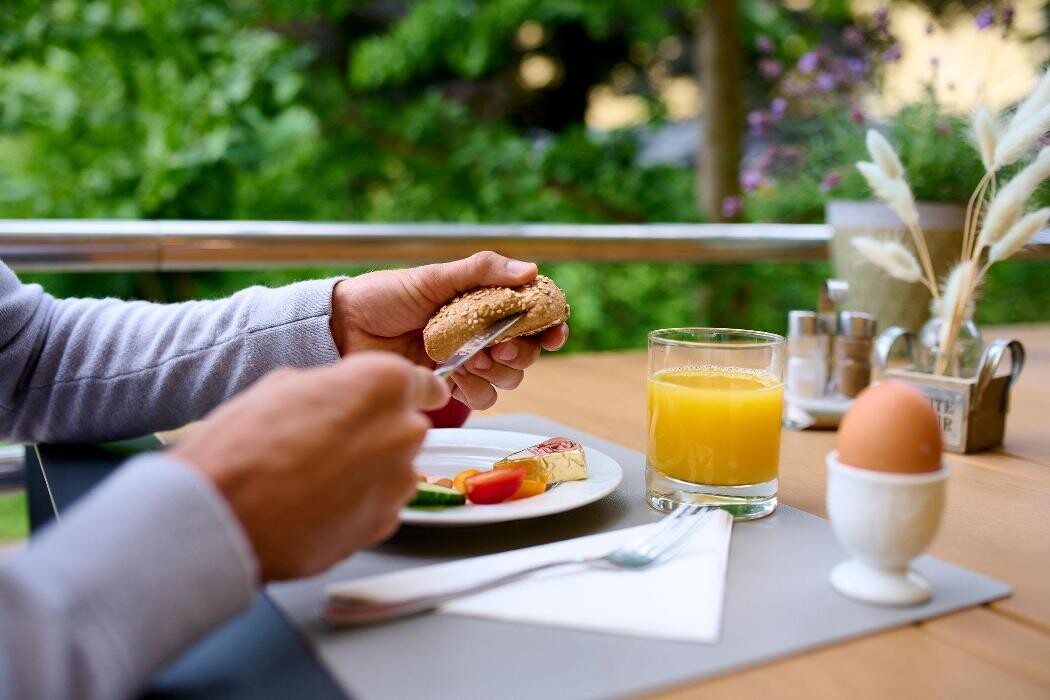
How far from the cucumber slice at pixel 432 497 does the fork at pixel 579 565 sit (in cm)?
14

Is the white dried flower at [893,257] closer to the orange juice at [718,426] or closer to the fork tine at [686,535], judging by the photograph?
the orange juice at [718,426]

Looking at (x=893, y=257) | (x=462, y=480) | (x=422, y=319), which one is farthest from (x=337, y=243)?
(x=462, y=480)

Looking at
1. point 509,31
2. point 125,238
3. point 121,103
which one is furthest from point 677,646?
point 509,31

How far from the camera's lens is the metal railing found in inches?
72.5

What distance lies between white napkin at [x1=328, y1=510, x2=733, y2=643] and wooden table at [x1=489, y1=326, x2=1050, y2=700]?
55 millimetres

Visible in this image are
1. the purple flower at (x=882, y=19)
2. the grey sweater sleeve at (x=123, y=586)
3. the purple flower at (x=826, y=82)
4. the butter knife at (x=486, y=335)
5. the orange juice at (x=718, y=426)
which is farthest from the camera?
the purple flower at (x=826, y=82)

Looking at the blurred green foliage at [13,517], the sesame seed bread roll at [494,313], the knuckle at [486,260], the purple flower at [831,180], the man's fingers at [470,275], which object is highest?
the purple flower at [831,180]

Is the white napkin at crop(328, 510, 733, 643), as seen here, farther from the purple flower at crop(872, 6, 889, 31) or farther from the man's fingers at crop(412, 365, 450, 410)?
the purple flower at crop(872, 6, 889, 31)

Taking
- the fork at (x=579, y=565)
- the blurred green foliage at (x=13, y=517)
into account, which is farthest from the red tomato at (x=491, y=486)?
the blurred green foliage at (x=13, y=517)

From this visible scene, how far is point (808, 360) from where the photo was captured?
4.35 ft

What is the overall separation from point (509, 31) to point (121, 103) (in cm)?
182

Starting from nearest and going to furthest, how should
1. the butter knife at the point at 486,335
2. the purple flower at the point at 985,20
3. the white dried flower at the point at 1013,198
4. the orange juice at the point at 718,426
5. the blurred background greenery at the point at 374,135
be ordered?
the orange juice at the point at 718,426, the butter knife at the point at 486,335, the white dried flower at the point at 1013,198, the purple flower at the point at 985,20, the blurred background greenery at the point at 374,135

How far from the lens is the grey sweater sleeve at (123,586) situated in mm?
466

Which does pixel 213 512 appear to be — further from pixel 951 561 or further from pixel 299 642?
pixel 951 561
